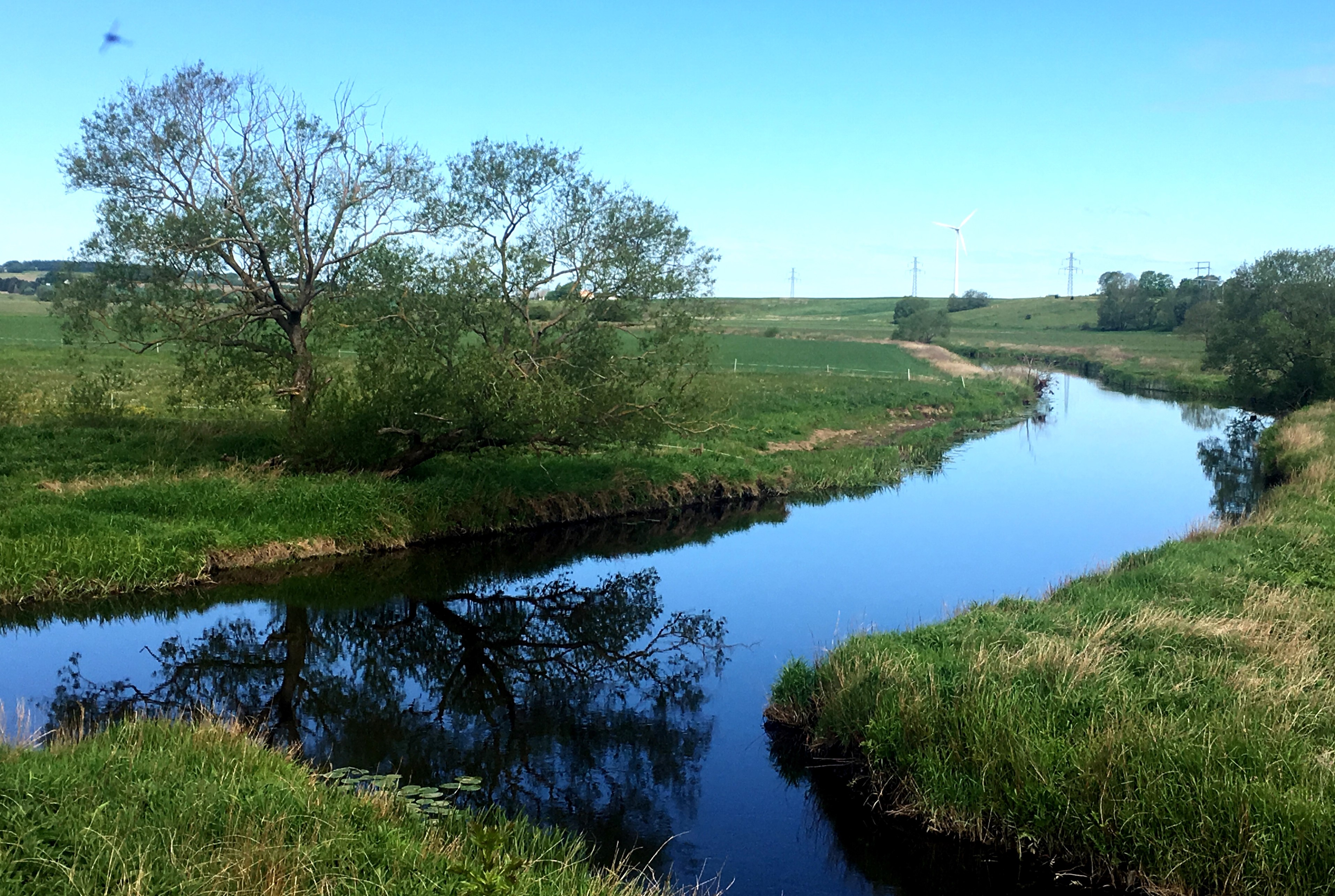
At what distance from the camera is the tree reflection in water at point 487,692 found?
10.2 metres

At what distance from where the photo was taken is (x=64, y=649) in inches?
528

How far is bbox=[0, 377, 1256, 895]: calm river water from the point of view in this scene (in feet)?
31.0

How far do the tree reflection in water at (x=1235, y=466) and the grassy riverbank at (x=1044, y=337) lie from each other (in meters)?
13.2

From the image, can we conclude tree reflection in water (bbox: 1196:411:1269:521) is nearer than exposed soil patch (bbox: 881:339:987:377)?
Yes

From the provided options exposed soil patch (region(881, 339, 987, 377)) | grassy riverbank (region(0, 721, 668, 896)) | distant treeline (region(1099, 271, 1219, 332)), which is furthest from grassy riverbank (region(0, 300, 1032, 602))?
distant treeline (region(1099, 271, 1219, 332))

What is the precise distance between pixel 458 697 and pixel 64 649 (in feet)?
17.4

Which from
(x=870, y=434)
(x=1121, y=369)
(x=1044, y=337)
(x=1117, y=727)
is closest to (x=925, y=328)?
(x=1044, y=337)

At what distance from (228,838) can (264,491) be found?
13282 millimetres

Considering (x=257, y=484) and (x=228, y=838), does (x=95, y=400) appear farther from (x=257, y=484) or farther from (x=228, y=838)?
(x=228, y=838)

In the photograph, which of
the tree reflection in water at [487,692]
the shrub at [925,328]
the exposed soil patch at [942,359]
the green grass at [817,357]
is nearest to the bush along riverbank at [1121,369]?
the exposed soil patch at [942,359]

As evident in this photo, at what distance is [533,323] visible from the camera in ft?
71.4

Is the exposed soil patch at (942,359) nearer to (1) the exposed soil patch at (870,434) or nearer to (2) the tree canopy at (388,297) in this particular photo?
(1) the exposed soil patch at (870,434)

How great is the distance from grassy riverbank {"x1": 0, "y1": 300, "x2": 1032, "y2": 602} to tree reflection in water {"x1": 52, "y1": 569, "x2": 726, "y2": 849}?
89.2 inches

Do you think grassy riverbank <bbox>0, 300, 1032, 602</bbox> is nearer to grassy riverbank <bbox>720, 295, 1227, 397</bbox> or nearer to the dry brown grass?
grassy riverbank <bbox>720, 295, 1227, 397</bbox>
